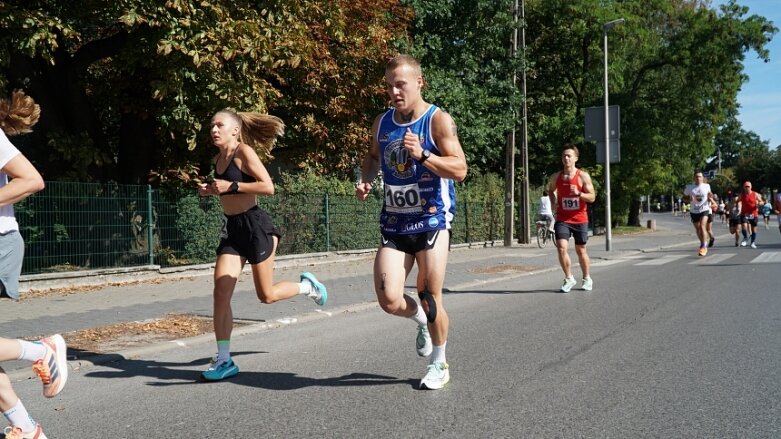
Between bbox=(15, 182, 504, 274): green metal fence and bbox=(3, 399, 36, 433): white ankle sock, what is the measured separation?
834 centimetres

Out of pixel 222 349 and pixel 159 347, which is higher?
pixel 222 349

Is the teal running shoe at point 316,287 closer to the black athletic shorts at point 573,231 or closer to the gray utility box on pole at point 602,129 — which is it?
the black athletic shorts at point 573,231

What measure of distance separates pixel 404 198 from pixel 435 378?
47.2 inches

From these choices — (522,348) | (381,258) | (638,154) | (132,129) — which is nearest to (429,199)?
(381,258)

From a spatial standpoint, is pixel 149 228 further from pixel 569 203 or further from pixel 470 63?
pixel 470 63

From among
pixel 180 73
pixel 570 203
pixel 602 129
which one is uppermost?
pixel 180 73

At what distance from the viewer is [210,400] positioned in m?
4.70

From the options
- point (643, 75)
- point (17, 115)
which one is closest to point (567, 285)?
point (17, 115)

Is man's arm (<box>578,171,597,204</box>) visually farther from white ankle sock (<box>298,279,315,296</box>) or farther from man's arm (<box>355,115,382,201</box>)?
man's arm (<box>355,115,382,201</box>)

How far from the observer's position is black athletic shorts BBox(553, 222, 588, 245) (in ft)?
34.4

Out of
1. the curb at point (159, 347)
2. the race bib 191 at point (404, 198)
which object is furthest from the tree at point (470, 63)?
the race bib 191 at point (404, 198)

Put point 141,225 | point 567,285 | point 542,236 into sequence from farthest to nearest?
point 542,236 < point 141,225 < point 567,285

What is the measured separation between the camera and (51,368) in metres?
3.93

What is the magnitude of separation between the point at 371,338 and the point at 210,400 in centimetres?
252
